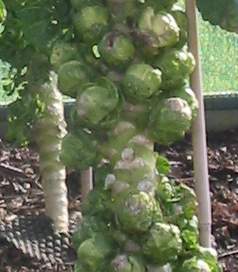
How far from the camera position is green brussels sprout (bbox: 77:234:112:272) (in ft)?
3.07

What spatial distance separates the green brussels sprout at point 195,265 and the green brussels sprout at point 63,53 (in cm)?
24

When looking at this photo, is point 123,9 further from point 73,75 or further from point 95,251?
point 95,251

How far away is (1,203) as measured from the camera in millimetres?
2256

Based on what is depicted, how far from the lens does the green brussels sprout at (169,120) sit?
0.93m

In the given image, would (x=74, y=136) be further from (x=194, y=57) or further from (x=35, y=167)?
(x=35, y=167)

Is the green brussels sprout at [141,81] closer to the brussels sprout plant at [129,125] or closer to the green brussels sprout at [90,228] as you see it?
the brussels sprout plant at [129,125]

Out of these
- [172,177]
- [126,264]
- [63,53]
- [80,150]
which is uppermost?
[172,177]

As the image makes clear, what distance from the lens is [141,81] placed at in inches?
36.0

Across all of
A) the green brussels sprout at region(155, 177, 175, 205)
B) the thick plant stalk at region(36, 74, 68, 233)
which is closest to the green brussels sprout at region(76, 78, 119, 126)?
the green brussels sprout at region(155, 177, 175, 205)

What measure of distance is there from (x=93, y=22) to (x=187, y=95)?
119mm

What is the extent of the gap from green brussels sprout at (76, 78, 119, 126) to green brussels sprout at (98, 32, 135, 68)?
0.02 metres

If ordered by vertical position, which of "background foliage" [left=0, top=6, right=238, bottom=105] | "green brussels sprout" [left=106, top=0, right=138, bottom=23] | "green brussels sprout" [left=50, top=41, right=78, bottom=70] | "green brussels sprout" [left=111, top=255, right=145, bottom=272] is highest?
"background foliage" [left=0, top=6, right=238, bottom=105]

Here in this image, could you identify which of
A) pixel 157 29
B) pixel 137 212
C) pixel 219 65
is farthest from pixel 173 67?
pixel 219 65

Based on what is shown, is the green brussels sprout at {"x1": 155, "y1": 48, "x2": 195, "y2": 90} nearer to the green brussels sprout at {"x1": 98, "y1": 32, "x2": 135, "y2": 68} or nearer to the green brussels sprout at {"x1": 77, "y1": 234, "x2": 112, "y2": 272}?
the green brussels sprout at {"x1": 98, "y1": 32, "x2": 135, "y2": 68}
